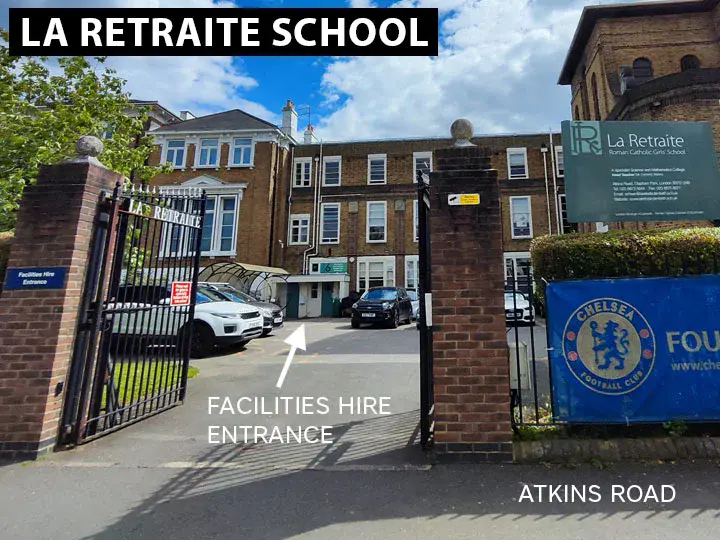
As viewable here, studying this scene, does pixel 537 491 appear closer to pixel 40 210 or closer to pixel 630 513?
pixel 630 513

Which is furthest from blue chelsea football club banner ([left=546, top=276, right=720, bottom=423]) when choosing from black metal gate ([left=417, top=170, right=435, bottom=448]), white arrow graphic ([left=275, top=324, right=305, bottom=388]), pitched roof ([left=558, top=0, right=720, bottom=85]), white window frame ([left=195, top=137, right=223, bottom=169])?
white window frame ([left=195, top=137, right=223, bottom=169])

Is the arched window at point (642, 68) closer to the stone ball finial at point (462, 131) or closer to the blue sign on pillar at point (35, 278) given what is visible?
the stone ball finial at point (462, 131)

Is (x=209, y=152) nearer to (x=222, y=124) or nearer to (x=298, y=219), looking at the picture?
(x=222, y=124)

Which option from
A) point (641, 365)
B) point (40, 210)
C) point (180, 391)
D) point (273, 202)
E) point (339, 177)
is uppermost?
point (339, 177)

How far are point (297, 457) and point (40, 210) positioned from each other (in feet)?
12.5

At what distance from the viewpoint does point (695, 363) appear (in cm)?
373

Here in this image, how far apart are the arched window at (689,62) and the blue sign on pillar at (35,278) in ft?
74.1

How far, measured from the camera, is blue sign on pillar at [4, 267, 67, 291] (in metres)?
4.05

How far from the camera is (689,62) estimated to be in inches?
650

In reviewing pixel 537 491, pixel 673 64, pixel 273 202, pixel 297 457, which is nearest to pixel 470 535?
pixel 537 491

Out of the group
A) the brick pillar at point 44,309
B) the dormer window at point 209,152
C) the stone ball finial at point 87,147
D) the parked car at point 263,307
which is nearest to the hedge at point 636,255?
the brick pillar at point 44,309

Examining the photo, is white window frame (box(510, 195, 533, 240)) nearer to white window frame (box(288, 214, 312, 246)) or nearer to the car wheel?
white window frame (box(288, 214, 312, 246))

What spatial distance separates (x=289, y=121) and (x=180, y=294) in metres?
24.6

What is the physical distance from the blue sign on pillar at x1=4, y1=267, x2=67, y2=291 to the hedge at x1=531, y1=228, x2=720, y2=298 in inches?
200
